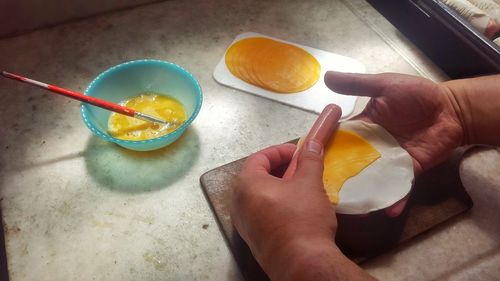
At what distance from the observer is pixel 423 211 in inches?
29.7

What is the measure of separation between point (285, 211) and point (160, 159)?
0.37 m

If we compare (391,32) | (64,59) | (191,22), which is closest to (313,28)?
(391,32)

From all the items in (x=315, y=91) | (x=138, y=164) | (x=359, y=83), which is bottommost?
(x=138, y=164)

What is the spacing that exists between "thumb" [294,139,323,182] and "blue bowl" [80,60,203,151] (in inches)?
10.3

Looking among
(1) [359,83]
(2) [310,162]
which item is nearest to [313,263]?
(2) [310,162]

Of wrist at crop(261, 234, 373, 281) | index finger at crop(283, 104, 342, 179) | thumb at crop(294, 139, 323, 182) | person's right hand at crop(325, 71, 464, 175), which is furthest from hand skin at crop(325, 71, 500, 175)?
wrist at crop(261, 234, 373, 281)

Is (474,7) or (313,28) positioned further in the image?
(313,28)

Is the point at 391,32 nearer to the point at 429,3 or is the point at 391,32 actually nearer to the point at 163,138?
the point at 429,3

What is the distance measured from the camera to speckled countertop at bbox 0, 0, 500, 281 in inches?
28.0

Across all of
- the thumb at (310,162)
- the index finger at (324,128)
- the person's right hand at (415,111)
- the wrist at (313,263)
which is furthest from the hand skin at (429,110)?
the wrist at (313,263)

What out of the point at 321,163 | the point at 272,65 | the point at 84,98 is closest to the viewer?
the point at 321,163

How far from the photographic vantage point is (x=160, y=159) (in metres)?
0.85

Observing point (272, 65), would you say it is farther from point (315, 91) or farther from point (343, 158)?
point (343, 158)

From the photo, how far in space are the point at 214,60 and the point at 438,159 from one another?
23.5 inches
